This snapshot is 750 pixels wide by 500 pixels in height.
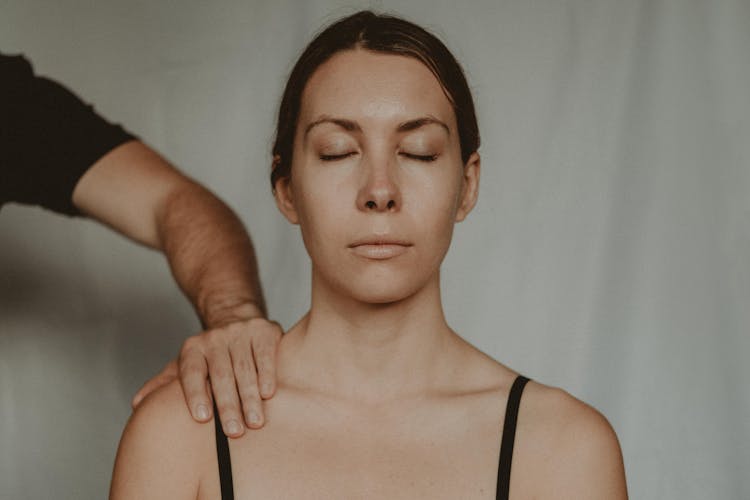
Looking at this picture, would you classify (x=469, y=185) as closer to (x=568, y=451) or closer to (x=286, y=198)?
(x=286, y=198)

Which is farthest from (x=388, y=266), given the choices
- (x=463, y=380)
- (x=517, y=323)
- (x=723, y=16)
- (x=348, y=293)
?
(x=723, y=16)

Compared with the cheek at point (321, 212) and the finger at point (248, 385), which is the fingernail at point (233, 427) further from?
the cheek at point (321, 212)

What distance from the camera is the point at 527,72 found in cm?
295

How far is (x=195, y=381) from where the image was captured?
1831 millimetres

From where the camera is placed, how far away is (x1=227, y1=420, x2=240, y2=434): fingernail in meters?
1.80

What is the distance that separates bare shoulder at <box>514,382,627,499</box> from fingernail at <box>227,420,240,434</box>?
1.46ft

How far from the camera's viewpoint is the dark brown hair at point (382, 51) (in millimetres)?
1819

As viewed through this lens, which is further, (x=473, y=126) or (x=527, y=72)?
(x=527, y=72)

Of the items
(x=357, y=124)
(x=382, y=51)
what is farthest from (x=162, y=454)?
(x=382, y=51)

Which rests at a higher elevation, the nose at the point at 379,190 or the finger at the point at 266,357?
the nose at the point at 379,190

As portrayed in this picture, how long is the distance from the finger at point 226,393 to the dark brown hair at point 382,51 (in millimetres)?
331

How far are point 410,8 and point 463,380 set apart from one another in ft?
4.42

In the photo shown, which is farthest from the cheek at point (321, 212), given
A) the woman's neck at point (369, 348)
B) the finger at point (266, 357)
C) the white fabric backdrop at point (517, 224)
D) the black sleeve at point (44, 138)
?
the white fabric backdrop at point (517, 224)

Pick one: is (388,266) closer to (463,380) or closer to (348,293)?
(348,293)
